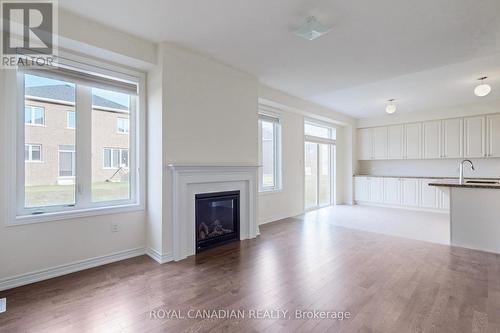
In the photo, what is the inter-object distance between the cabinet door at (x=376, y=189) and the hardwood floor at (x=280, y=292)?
154 inches

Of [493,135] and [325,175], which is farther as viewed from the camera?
[325,175]

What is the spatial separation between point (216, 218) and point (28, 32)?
3048 mm

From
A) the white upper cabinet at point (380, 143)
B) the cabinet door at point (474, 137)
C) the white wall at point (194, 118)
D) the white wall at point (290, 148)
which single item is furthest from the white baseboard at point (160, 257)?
the cabinet door at point (474, 137)

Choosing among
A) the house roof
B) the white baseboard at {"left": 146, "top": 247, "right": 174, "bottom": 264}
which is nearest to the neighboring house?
the house roof

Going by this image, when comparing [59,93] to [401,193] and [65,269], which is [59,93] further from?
[401,193]

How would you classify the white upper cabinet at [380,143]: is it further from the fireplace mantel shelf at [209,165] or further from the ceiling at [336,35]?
the fireplace mantel shelf at [209,165]

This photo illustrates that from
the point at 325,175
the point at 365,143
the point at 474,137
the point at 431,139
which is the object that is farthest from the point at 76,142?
the point at 474,137

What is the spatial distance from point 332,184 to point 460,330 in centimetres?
603

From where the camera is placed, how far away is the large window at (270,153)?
17.2ft

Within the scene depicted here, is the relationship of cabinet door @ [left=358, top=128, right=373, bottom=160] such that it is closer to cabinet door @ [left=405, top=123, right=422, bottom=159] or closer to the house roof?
cabinet door @ [left=405, top=123, right=422, bottom=159]

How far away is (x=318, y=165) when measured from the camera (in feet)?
23.2

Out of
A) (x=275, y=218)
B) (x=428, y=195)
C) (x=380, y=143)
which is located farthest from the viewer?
(x=380, y=143)

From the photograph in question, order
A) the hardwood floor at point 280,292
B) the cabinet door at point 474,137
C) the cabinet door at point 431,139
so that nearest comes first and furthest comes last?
the hardwood floor at point 280,292, the cabinet door at point 474,137, the cabinet door at point 431,139

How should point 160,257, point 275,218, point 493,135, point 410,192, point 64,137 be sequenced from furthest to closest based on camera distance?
point 410,192
point 493,135
point 275,218
point 160,257
point 64,137
